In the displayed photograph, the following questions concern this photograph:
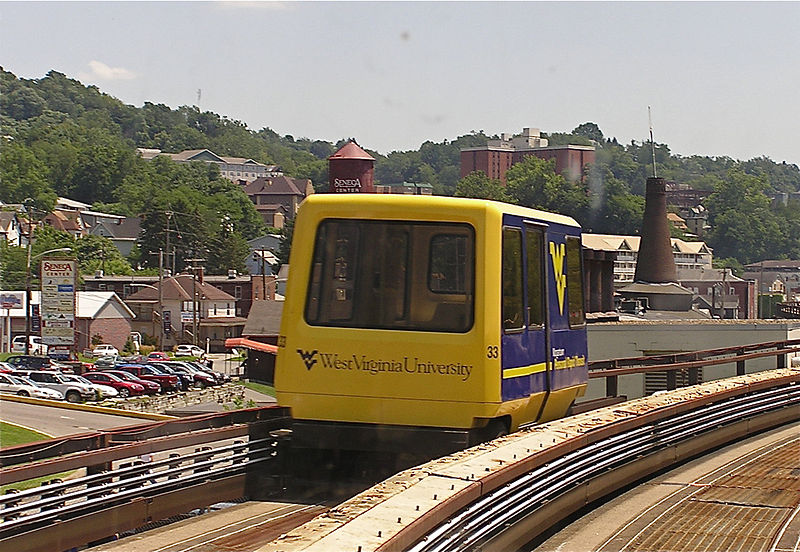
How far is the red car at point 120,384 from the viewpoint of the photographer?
5428 cm

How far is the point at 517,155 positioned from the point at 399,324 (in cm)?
17578

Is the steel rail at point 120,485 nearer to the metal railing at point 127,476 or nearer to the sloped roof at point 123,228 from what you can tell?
the metal railing at point 127,476

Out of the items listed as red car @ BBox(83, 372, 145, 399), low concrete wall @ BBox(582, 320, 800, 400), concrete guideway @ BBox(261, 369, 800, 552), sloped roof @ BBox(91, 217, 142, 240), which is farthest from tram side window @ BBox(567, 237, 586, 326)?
sloped roof @ BBox(91, 217, 142, 240)

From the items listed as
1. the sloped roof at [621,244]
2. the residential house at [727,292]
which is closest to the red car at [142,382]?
the residential house at [727,292]

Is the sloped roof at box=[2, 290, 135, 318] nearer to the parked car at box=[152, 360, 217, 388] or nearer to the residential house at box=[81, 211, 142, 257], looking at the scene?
the parked car at box=[152, 360, 217, 388]

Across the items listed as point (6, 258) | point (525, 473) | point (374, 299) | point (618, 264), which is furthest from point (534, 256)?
point (618, 264)

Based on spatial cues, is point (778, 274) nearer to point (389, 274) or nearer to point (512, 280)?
point (512, 280)

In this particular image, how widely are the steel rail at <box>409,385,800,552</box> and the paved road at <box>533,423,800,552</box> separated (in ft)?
1.09

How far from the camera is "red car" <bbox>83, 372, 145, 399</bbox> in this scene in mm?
54281

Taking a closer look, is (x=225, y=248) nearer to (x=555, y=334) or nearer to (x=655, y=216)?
(x=655, y=216)

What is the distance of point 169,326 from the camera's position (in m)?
101

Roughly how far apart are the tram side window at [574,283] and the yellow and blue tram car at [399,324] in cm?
221

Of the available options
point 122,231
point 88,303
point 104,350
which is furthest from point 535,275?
point 122,231

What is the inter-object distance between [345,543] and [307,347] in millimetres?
4851
